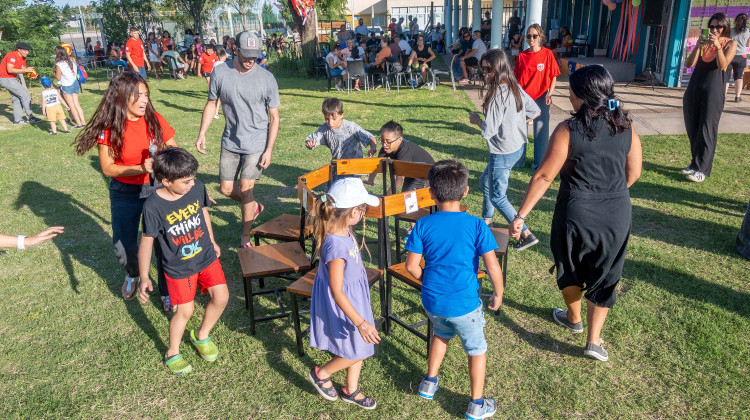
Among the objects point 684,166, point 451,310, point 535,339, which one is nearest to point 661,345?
point 535,339

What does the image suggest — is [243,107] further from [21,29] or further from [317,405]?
[21,29]

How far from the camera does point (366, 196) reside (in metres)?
2.88

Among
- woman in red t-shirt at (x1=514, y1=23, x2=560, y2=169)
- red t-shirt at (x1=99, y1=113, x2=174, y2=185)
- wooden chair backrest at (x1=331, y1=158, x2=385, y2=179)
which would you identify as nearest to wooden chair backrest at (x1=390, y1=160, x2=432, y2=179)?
wooden chair backrest at (x1=331, y1=158, x2=385, y2=179)

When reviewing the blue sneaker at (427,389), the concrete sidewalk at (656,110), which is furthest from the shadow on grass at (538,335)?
the concrete sidewalk at (656,110)

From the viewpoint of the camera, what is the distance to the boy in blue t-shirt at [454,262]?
2.74m

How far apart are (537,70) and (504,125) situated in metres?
2.30

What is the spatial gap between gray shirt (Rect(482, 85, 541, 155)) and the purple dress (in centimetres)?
231

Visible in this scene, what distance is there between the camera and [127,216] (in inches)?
164

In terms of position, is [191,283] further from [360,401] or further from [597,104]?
[597,104]

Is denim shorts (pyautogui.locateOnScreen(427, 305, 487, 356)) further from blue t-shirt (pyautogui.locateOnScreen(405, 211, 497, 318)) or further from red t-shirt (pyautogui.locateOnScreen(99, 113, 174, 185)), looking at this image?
red t-shirt (pyautogui.locateOnScreen(99, 113, 174, 185))

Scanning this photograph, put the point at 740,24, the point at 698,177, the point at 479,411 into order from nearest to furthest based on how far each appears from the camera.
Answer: the point at 479,411 < the point at 698,177 < the point at 740,24

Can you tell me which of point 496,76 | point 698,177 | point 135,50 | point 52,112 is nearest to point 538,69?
point 496,76

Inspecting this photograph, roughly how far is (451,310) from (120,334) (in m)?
2.61

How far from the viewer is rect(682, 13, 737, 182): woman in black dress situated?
5848 mm
